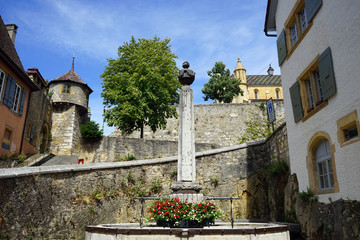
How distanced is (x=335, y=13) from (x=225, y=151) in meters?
8.46

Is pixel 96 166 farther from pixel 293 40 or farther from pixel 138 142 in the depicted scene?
pixel 293 40

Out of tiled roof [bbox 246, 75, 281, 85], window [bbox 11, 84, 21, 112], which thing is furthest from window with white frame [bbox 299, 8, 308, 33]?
tiled roof [bbox 246, 75, 281, 85]

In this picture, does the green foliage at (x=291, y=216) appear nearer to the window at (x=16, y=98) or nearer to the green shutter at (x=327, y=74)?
the green shutter at (x=327, y=74)

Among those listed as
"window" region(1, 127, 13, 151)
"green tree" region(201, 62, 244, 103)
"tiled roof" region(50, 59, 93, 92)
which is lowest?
"window" region(1, 127, 13, 151)

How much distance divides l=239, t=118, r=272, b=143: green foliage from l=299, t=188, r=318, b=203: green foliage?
15.2m

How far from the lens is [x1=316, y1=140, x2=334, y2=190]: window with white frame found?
834 cm

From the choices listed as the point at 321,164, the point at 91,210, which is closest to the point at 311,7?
the point at 321,164

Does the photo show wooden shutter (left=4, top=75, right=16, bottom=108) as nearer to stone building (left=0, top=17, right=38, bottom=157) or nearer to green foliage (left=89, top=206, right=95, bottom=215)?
stone building (left=0, top=17, right=38, bottom=157)

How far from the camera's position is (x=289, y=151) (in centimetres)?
1100

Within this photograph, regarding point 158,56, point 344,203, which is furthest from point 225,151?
point 158,56

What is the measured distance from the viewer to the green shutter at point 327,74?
25.7 feet

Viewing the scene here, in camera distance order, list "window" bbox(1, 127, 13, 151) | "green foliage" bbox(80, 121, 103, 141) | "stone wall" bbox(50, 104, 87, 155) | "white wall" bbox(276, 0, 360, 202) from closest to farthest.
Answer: "white wall" bbox(276, 0, 360, 202) → "window" bbox(1, 127, 13, 151) → "green foliage" bbox(80, 121, 103, 141) → "stone wall" bbox(50, 104, 87, 155)

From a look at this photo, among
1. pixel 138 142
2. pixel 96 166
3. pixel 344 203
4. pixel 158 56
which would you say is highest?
pixel 158 56

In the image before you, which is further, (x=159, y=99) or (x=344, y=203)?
(x=159, y=99)
